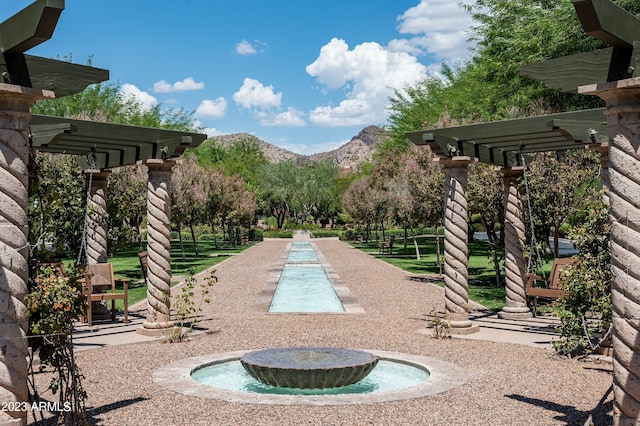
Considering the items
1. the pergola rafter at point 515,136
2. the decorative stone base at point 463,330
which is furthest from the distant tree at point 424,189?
the decorative stone base at point 463,330

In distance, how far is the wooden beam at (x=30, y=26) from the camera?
4902 mm

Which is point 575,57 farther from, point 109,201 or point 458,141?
point 109,201

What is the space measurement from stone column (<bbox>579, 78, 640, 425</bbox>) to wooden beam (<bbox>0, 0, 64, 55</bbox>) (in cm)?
449

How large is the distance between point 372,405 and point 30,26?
476 centimetres

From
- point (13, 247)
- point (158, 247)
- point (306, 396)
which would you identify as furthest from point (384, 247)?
point (13, 247)

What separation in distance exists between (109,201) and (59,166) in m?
2.03

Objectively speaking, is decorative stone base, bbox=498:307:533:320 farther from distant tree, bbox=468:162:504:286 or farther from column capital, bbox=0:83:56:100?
column capital, bbox=0:83:56:100

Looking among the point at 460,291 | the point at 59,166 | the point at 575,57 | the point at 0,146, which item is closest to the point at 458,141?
the point at 460,291

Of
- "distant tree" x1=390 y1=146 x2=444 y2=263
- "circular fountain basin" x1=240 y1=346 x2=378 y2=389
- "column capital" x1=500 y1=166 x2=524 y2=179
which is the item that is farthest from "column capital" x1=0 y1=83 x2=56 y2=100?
"distant tree" x1=390 y1=146 x2=444 y2=263

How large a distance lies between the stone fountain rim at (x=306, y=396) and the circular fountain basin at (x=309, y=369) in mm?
500

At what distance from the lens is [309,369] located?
7.27 meters

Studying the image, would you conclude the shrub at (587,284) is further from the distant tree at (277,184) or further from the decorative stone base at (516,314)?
the distant tree at (277,184)

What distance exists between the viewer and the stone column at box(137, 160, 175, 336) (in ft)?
36.4

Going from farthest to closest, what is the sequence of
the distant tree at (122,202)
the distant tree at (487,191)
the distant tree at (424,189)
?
the distant tree at (424,189), the distant tree at (122,202), the distant tree at (487,191)
